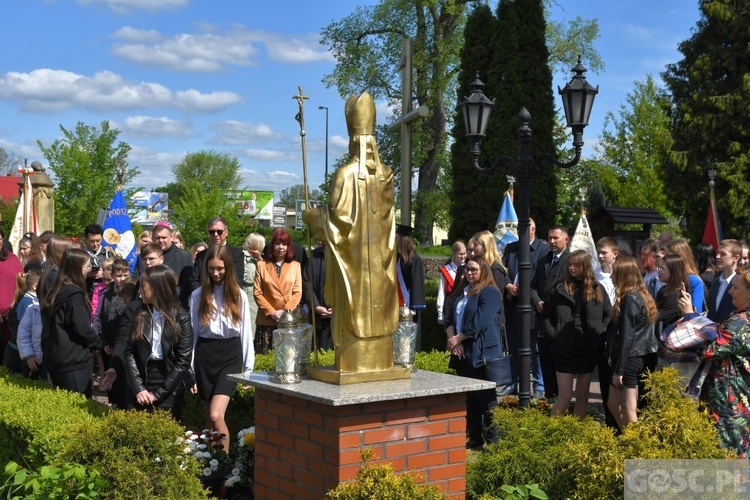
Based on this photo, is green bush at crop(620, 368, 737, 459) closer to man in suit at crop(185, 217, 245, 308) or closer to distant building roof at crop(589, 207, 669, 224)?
man in suit at crop(185, 217, 245, 308)

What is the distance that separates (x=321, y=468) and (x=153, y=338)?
2331 mm

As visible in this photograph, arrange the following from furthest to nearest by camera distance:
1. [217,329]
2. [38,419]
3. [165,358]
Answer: [217,329] < [165,358] < [38,419]

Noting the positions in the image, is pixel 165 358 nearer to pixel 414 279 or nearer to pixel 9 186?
pixel 414 279

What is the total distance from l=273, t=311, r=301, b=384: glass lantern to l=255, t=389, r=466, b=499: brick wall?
4.7 inches

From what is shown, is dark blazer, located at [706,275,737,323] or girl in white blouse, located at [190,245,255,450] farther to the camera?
dark blazer, located at [706,275,737,323]

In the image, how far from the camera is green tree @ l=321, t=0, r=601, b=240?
31.5m

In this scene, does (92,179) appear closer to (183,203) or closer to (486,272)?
(183,203)

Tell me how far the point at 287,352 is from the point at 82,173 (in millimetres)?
22647

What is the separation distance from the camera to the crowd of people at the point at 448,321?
6.43 meters

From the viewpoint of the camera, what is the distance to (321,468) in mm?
4645

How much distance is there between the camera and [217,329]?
21.9 ft

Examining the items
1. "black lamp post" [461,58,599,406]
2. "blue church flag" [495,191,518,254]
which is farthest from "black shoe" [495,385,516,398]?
"blue church flag" [495,191,518,254]

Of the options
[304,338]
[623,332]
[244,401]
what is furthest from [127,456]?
[623,332]

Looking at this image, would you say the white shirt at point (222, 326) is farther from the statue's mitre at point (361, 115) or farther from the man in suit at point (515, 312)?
the man in suit at point (515, 312)
